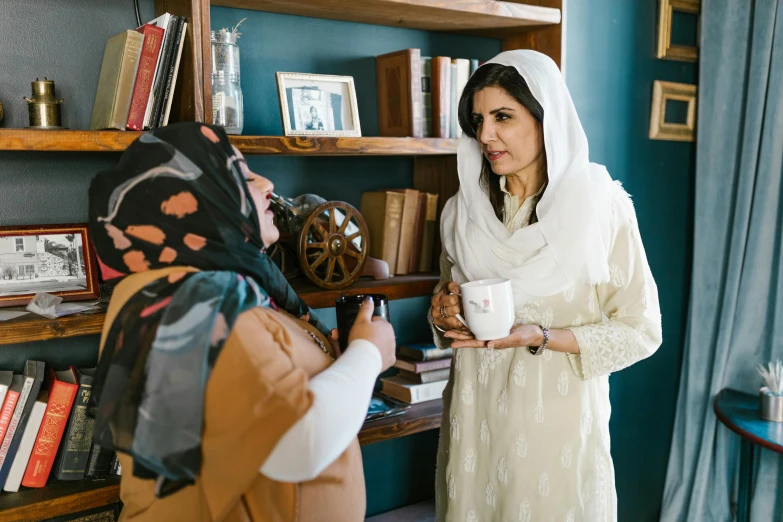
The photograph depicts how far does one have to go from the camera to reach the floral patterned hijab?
0.89 metres

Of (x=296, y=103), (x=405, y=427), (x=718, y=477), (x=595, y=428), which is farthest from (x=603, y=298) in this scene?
(x=718, y=477)

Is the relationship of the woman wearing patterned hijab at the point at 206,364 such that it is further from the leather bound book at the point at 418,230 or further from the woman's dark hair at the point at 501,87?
the leather bound book at the point at 418,230

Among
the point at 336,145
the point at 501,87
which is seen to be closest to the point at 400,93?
the point at 336,145

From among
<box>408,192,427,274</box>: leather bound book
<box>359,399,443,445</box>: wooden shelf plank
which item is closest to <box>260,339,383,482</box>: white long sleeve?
<box>359,399,443,445</box>: wooden shelf plank

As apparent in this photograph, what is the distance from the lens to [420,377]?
81.5 inches

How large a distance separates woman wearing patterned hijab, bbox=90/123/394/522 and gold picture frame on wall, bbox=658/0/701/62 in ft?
6.53

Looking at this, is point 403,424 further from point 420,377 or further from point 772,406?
point 772,406

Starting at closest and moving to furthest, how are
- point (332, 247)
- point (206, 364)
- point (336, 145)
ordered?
1. point (206, 364)
2. point (336, 145)
3. point (332, 247)

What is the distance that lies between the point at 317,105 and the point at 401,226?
1.48ft

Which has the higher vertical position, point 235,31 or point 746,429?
point 235,31

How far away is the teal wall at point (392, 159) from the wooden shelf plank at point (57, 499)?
14.2 inches

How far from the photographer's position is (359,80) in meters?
2.08

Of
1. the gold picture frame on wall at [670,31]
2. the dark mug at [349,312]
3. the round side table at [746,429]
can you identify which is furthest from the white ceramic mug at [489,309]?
the gold picture frame on wall at [670,31]

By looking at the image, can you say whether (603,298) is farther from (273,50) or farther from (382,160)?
(273,50)
